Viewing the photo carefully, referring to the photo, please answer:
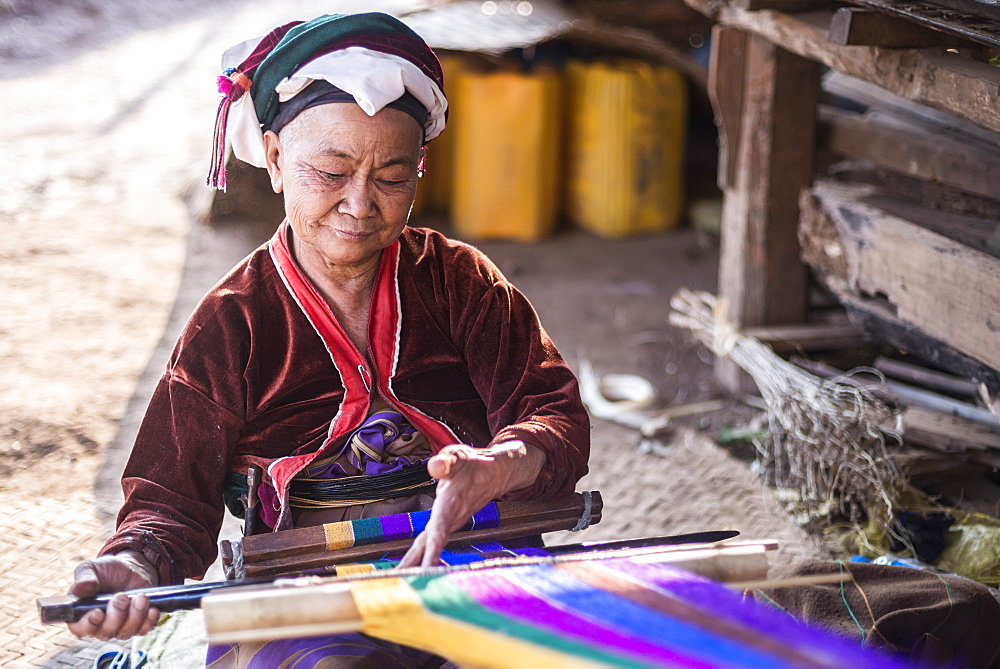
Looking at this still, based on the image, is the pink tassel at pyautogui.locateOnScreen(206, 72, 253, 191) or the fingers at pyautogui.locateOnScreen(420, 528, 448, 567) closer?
the fingers at pyautogui.locateOnScreen(420, 528, 448, 567)

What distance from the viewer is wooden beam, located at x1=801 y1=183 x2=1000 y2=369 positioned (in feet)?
8.90

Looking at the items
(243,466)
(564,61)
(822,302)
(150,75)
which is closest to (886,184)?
(822,302)

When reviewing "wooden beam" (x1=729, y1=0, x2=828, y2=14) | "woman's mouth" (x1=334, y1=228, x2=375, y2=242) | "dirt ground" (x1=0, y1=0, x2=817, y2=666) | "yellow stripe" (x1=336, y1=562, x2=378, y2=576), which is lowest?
"dirt ground" (x1=0, y1=0, x2=817, y2=666)

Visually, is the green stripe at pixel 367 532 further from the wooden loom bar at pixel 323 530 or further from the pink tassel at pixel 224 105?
the pink tassel at pixel 224 105

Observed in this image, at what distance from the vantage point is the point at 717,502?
3.45 m

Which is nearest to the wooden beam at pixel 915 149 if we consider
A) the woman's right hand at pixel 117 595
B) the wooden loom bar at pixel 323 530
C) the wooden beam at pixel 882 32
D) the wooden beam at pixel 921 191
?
the wooden beam at pixel 921 191

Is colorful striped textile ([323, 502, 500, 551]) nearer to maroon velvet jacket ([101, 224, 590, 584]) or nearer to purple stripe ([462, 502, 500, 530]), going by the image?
purple stripe ([462, 502, 500, 530])

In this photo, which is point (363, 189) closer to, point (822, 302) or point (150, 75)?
point (822, 302)

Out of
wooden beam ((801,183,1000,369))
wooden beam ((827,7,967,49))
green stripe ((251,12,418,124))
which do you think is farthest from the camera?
wooden beam ((801,183,1000,369))

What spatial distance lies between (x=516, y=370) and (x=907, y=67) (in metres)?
1.47

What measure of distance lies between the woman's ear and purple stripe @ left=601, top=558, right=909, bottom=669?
3.36 ft

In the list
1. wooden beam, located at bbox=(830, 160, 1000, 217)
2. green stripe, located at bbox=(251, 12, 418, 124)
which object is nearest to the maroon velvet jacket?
green stripe, located at bbox=(251, 12, 418, 124)

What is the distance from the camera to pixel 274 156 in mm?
2006

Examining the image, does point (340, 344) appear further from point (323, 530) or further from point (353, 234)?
point (323, 530)
